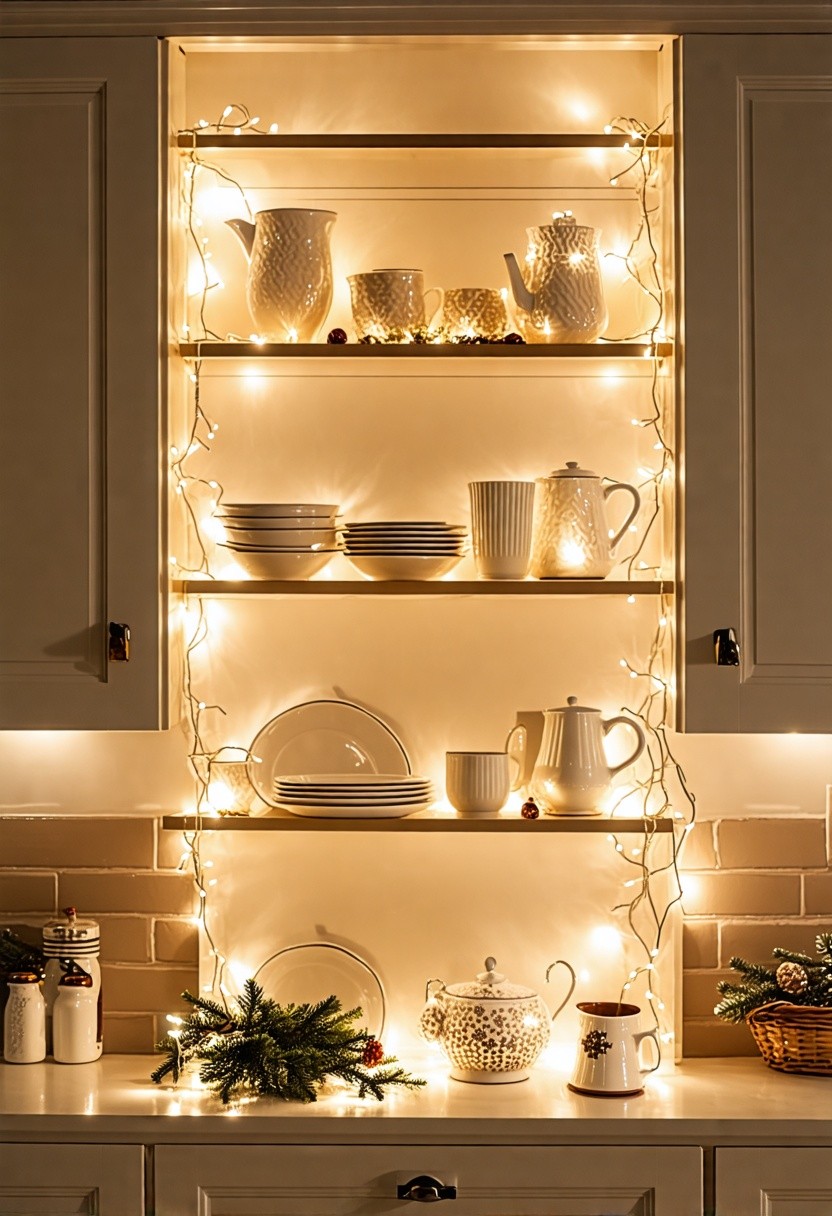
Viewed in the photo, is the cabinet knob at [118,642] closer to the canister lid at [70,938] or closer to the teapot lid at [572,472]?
the canister lid at [70,938]

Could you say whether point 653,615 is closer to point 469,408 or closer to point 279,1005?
point 469,408

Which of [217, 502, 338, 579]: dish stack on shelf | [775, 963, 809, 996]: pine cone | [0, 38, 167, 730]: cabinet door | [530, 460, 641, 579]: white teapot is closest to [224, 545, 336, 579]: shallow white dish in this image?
[217, 502, 338, 579]: dish stack on shelf

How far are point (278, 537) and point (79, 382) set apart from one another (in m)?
0.39

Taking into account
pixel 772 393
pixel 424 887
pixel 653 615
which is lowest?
pixel 424 887

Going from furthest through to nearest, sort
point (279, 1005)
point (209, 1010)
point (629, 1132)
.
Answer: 1. point (279, 1005)
2. point (209, 1010)
3. point (629, 1132)

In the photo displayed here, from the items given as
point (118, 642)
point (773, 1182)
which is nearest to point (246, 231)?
point (118, 642)

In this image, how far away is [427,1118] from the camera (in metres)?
1.85

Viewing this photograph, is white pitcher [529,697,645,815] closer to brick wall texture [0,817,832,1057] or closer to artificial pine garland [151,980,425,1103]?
brick wall texture [0,817,832,1057]

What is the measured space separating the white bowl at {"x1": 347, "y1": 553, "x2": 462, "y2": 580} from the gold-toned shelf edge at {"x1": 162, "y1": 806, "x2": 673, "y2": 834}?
1.27ft

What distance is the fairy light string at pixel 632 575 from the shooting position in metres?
2.19

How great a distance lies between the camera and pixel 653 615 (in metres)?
2.25

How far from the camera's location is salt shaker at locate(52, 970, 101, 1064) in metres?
2.11

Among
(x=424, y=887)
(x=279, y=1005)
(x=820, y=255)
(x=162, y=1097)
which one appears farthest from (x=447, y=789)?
(x=820, y=255)

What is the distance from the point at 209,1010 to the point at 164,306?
43.0 inches
